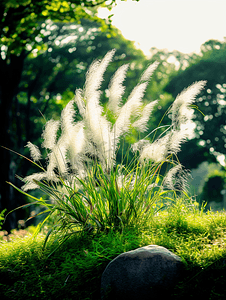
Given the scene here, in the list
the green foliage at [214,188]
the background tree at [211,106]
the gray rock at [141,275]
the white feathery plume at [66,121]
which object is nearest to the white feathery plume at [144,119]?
the white feathery plume at [66,121]

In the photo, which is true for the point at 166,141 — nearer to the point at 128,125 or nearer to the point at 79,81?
the point at 128,125

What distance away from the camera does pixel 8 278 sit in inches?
118

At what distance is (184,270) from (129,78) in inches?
539

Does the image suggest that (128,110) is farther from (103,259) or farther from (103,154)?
(103,259)

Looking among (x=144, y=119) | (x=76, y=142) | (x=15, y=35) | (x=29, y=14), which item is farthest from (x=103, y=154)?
(x=15, y=35)

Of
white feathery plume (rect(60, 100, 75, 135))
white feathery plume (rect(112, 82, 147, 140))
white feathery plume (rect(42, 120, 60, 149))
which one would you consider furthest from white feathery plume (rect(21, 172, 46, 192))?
white feathery plume (rect(112, 82, 147, 140))

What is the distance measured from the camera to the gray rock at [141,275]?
2.36m

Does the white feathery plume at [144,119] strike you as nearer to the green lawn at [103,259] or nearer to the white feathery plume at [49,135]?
the white feathery plume at [49,135]

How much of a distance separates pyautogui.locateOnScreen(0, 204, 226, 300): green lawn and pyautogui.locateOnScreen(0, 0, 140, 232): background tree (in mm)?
4498

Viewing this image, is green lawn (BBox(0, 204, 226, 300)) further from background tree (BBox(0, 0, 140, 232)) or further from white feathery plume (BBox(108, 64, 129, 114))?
background tree (BBox(0, 0, 140, 232))

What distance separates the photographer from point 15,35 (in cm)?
696

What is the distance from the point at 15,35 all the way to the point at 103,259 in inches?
253

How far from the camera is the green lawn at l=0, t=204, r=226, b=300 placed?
2338 mm

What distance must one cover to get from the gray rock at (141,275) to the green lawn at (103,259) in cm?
11
